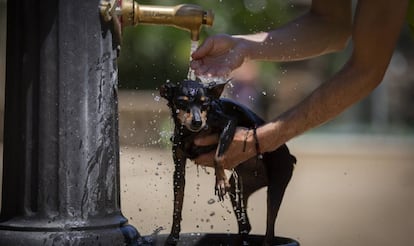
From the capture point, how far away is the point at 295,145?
12.2m

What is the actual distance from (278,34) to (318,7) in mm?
231

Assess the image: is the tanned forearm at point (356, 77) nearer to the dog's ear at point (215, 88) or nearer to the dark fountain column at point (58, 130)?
the dog's ear at point (215, 88)

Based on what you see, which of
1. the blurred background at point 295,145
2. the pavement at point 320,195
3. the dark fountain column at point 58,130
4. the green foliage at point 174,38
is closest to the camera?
the dark fountain column at point 58,130

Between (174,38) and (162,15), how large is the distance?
26.4 ft

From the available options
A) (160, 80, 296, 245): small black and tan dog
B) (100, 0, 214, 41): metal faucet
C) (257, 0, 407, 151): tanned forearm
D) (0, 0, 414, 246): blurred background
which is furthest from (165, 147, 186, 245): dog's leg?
(0, 0, 414, 246): blurred background

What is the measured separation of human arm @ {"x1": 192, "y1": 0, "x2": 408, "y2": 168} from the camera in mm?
3193

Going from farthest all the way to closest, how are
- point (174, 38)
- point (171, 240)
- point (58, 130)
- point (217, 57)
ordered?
point (174, 38), point (217, 57), point (171, 240), point (58, 130)

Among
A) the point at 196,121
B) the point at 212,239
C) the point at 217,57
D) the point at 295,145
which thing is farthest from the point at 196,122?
the point at 295,145

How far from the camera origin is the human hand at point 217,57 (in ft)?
10.8

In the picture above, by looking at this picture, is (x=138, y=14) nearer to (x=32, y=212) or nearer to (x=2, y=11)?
(x=32, y=212)

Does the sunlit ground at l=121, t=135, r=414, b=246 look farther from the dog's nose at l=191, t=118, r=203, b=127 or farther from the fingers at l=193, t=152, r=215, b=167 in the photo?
the dog's nose at l=191, t=118, r=203, b=127

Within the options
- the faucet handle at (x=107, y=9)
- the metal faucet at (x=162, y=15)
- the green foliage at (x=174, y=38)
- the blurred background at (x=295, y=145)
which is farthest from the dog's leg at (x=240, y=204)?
the green foliage at (x=174, y=38)

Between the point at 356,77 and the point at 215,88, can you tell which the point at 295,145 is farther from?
the point at 215,88

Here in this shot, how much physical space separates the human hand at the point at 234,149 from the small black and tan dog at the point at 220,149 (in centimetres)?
2
